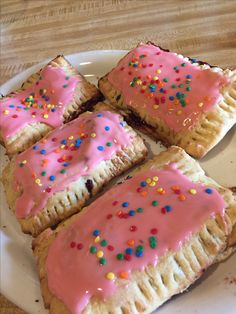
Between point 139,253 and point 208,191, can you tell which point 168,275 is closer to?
point 139,253

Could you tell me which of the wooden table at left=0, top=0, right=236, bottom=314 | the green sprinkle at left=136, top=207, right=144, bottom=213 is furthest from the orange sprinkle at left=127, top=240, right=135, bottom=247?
the wooden table at left=0, top=0, right=236, bottom=314

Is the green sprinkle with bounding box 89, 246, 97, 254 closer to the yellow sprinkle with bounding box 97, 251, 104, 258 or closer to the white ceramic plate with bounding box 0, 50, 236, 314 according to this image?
the yellow sprinkle with bounding box 97, 251, 104, 258

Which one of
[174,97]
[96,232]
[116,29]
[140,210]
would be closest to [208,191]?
[140,210]

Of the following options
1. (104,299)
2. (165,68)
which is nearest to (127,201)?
(104,299)

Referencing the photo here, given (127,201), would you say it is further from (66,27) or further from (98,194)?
(66,27)

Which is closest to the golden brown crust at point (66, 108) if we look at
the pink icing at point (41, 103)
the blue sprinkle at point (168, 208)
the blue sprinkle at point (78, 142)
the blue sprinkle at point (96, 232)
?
the pink icing at point (41, 103)
